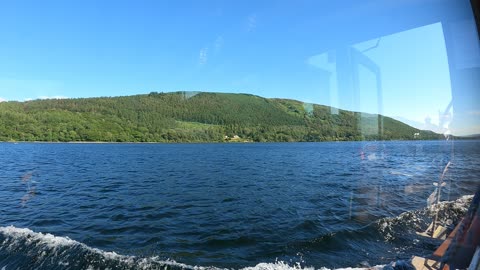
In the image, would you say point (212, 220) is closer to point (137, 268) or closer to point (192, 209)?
point (192, 209)

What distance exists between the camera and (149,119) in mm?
111312

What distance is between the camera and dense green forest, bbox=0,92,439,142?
73812 mm

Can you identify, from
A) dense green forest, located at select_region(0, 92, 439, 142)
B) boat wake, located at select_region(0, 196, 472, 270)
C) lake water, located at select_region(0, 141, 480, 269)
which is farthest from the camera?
dense green forest, located at select_region(0, 92, 439, 142)

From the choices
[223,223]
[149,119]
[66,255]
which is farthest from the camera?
[149,119]

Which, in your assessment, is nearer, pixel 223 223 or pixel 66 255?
pixel 66 255

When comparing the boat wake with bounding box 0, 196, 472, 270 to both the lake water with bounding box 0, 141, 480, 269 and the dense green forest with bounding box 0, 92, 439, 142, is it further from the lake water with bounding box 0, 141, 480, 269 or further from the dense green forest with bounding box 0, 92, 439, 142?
the dense green forest with bounding box 0, 92, 439, 142

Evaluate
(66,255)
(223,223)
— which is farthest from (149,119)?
(66,255)

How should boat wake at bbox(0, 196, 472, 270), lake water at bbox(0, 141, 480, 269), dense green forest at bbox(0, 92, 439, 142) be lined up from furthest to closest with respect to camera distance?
dense green forest at bbox(0, 92, 439, 142)
lake water at bbox(0, 141, 480, 269)
boat wake at bbox(0, 196, 472, 270)

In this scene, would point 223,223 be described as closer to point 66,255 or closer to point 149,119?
point 66,255

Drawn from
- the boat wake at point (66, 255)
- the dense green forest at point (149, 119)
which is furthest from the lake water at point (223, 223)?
the dense green forest at point (149, 119)

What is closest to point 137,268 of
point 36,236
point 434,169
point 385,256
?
point 36,236

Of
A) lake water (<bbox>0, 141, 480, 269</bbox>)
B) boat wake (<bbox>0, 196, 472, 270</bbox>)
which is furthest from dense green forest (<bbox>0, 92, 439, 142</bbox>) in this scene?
boat wake (<bbox>0, 196, 472, 270</bbox>)

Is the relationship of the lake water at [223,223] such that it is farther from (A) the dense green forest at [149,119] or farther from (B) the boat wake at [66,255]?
(A) the dense green forest at [149,119]

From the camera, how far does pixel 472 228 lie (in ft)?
8.88
